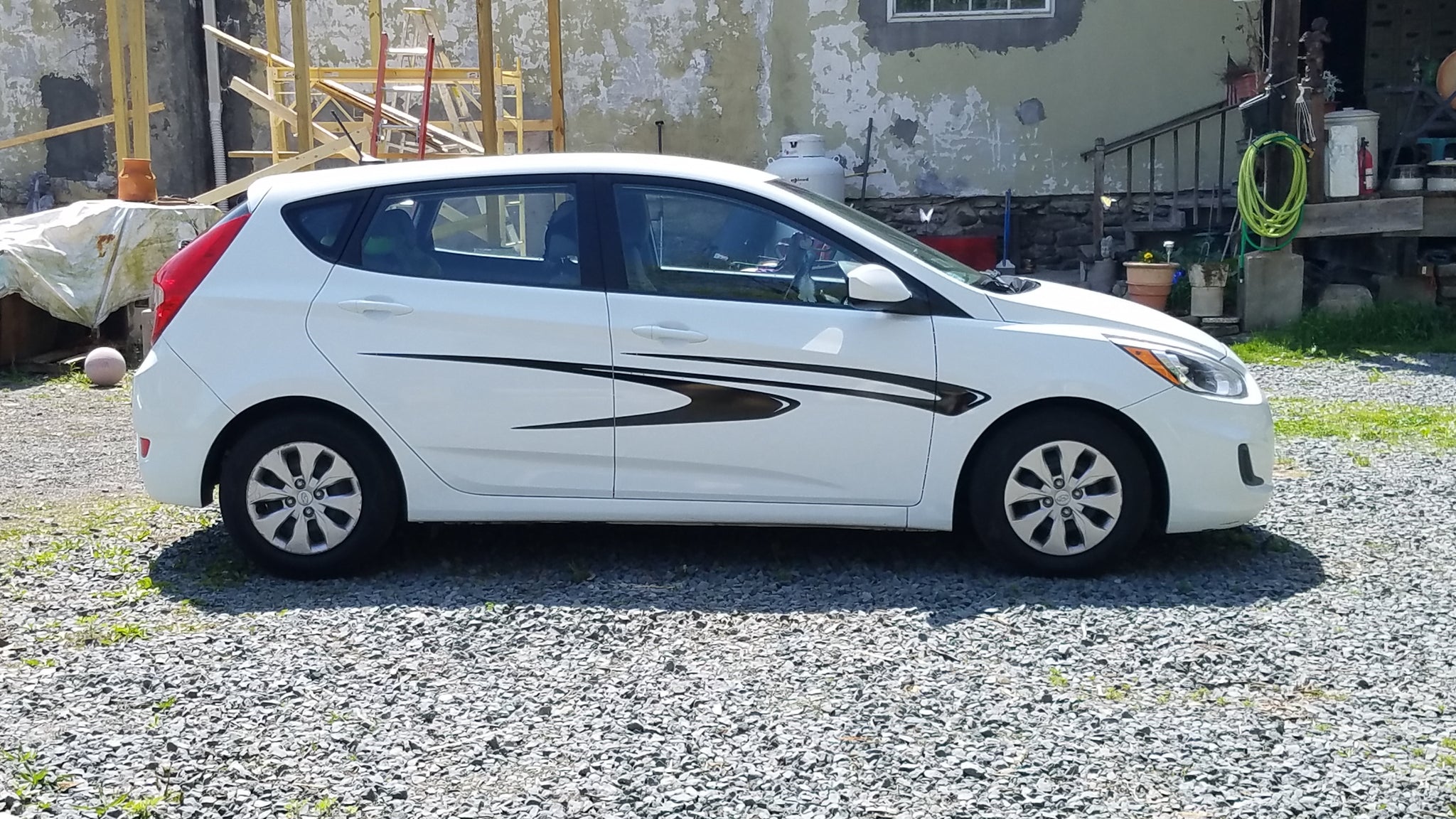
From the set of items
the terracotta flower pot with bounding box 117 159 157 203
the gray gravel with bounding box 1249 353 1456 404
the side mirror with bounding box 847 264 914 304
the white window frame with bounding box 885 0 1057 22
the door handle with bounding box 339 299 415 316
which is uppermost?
the white window frame with bounding box 885 0 1057 22

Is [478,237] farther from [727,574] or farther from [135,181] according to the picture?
[135,181]

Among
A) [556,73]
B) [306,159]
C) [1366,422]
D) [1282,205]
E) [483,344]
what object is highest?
[556,73]

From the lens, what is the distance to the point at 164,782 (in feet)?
11.2

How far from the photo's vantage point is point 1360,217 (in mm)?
11633

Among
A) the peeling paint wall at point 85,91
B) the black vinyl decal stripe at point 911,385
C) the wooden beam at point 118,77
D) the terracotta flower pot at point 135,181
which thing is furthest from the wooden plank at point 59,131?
the black vinyl decal stripe at point 911,385

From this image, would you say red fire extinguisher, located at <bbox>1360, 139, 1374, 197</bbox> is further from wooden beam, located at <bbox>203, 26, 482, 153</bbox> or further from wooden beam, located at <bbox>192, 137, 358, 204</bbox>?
wooden beam, located at <bbox>192, 137, 358, 204</bbox>

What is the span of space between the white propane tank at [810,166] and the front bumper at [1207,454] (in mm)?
8788

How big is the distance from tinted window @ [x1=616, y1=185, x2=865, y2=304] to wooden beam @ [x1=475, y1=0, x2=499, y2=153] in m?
5.86

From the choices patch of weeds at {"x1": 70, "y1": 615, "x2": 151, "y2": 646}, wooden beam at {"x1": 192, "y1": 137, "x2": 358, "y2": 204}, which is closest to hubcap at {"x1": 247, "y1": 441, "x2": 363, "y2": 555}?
patch of weeds at {"x1": 70, "y1": 615, "x2": 151, "y2": 646}

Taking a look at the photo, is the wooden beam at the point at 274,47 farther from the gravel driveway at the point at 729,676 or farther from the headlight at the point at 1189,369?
the headlight at the point at 1189,369

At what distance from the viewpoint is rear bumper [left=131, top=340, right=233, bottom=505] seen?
5.11 m

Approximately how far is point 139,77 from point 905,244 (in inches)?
318

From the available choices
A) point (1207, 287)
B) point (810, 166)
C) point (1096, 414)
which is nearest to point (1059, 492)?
point (1096, 414)

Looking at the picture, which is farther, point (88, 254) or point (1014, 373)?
point (88, 254)
